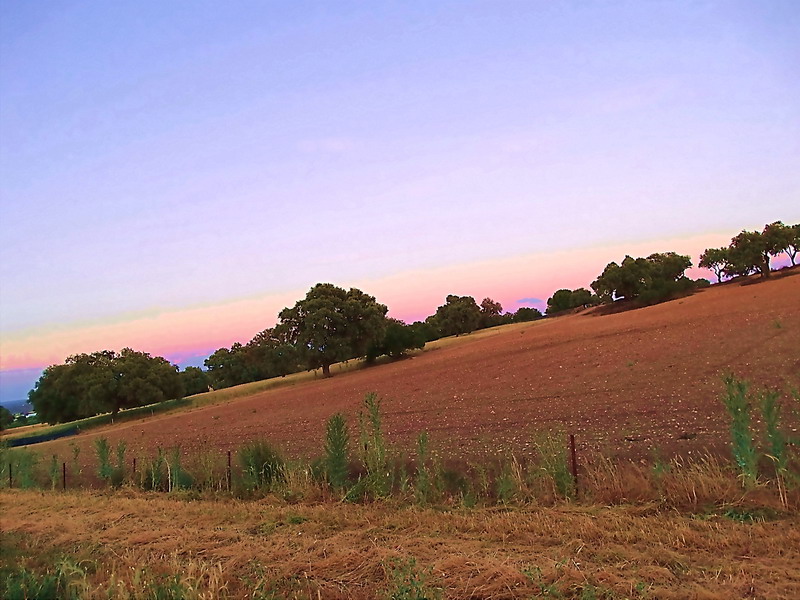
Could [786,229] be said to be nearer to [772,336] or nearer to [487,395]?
[772,336]

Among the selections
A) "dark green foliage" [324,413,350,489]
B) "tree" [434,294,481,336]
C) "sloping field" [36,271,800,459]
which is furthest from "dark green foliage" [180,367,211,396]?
"dark green foliage" [324,413,350,489]

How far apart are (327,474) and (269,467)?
6.44ft

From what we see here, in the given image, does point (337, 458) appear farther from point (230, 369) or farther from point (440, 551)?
point (230, 369)

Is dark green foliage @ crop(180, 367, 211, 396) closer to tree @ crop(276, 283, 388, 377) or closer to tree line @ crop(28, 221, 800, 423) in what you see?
tree line @ crop(28, 221, 800, 423)

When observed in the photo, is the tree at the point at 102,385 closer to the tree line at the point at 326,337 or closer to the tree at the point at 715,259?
the tree line at the point at 326,337

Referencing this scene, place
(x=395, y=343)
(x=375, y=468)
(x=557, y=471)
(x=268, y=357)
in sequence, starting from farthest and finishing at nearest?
(x=268, y=357)
(x=395, y=343)
(x=375, y=468)
(x=557, y=471)

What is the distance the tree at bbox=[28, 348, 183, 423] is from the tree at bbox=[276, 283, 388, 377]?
1527cm

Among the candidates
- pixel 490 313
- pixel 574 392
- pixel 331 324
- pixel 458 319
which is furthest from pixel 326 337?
pixel 490 313

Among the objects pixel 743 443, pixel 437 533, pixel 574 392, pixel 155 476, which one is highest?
pixel 155 476

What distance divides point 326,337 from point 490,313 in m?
81.2

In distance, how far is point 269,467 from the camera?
43.1 ft

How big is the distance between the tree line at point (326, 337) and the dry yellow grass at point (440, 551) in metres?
48.0

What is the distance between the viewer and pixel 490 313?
134 metres

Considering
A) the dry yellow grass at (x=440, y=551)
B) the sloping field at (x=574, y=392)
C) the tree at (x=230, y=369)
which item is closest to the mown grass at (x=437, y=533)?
the dry yellow grass at (x=440, y=551)
